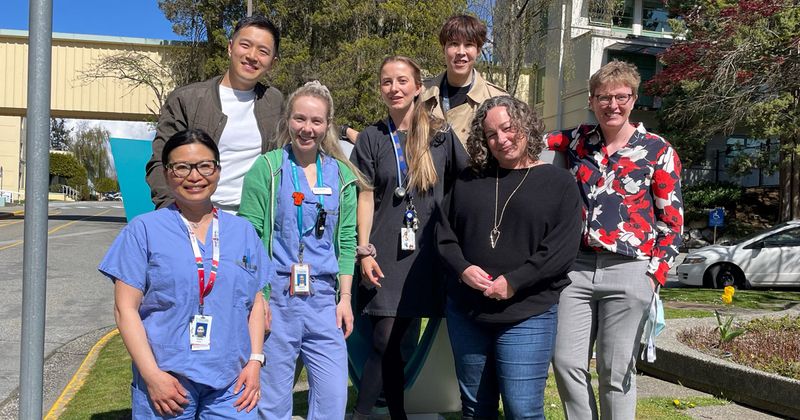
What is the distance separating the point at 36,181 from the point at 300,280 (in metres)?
1.52

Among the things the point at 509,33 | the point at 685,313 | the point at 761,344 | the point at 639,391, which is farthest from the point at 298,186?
the point at 509,33

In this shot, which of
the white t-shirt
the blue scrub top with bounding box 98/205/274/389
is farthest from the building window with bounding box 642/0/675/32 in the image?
the blue scrub top with bounding box 98/205/274/389

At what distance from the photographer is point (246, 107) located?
3.76 meters

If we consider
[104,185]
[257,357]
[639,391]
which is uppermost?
[257,357]

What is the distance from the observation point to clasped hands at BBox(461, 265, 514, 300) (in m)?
3.27

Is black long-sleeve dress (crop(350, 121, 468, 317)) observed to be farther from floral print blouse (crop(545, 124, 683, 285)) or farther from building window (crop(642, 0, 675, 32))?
building window (crop(642, 0, 675, 32))

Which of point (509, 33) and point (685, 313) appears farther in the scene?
point (509, 33)

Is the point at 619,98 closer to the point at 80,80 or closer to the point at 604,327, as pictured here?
the point at 604,327

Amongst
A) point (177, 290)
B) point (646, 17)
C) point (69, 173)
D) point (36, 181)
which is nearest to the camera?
point (36, 181)

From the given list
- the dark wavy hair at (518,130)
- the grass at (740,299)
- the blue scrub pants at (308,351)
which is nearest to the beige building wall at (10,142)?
the grass at (740,299)

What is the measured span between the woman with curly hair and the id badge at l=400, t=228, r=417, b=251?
0.43m

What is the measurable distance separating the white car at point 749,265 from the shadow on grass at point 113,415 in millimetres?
13831

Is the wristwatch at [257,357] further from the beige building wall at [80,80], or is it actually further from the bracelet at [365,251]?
the beige building wall at [80,80]

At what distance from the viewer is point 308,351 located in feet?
11.6
